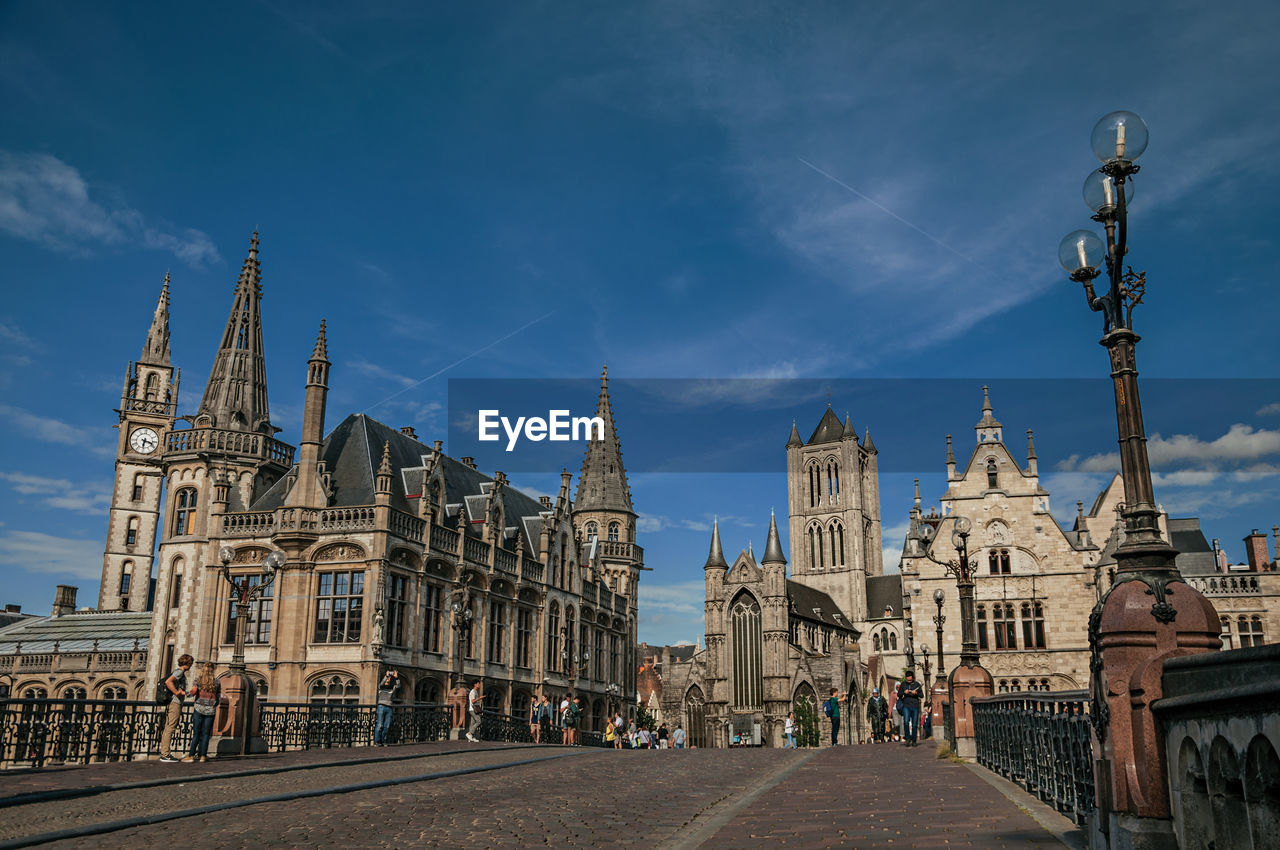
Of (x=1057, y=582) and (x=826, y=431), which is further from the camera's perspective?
(x=826, y=431)

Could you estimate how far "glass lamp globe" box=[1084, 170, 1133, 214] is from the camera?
331 inches

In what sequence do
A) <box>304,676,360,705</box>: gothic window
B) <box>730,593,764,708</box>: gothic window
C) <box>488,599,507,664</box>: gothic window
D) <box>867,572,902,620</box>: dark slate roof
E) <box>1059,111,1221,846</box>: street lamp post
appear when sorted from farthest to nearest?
<box>867,572,902,620</box>: dark slate roof, <box>730,593,764,708</box>: gothic window, <box>488,599,507,664</box>: gothic window, <box>304,676,360,705</box>: gothic window, <box>1059,111,1221,846</box>: street lamp post

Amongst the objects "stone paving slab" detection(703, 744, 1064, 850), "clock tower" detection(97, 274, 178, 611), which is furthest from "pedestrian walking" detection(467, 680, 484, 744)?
"clock tower" detection(97, 274, 178, 611)

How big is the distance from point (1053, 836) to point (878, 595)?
94.8m

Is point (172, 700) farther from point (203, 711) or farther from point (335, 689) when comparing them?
point (335, 689)

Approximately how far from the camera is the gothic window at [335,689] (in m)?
35.3

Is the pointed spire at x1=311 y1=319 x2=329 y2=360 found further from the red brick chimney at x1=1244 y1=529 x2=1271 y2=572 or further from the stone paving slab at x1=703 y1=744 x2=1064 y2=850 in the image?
the red brick chimney at x1=1244 y1=529 x2=1271 y2=572

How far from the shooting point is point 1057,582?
51.4 meters

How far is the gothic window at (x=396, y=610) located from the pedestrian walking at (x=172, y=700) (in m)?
17.3

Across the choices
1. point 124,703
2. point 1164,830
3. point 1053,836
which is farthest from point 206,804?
point 1164,830

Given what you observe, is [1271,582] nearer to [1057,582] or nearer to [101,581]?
[1057,582]

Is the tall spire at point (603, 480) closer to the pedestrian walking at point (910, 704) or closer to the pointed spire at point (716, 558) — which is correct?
the pointed spire at point (716, 558)

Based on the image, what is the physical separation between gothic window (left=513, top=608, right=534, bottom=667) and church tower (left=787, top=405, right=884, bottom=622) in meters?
56.3

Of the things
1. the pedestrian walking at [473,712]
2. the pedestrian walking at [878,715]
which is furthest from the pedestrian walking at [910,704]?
the pedestrian walking at [878,715]
